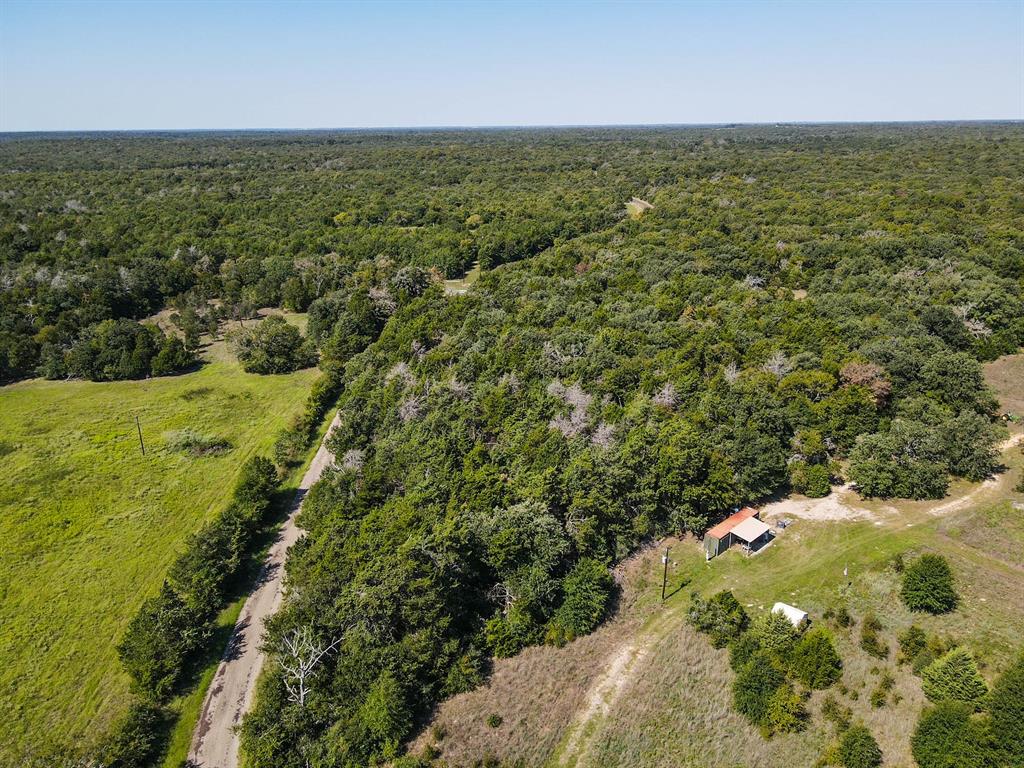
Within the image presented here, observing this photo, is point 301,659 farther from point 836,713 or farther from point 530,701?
point 836,713

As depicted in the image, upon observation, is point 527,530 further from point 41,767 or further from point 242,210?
point 242,210

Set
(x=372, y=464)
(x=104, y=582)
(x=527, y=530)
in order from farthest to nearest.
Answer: (x=372, y=464) → (x=104, y=582) → (x=527, y=530)

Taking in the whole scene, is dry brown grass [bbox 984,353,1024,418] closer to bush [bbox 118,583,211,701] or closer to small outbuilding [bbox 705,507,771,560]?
small outbuilding [bbox 705,507,771,560]

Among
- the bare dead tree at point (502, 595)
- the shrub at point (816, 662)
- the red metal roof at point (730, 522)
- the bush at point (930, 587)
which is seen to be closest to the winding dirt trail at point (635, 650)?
the red metal roof at point (730, 522)

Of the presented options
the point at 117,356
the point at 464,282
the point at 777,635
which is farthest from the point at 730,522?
the point at 117,356

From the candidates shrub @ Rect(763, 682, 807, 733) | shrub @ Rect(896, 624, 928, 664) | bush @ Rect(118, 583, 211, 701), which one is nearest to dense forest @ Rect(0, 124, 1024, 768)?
bush @ Rect(118, 583, 211, 701)

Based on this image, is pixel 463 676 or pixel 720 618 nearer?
pixel 463 676

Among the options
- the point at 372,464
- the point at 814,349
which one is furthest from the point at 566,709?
the point at 814,349
